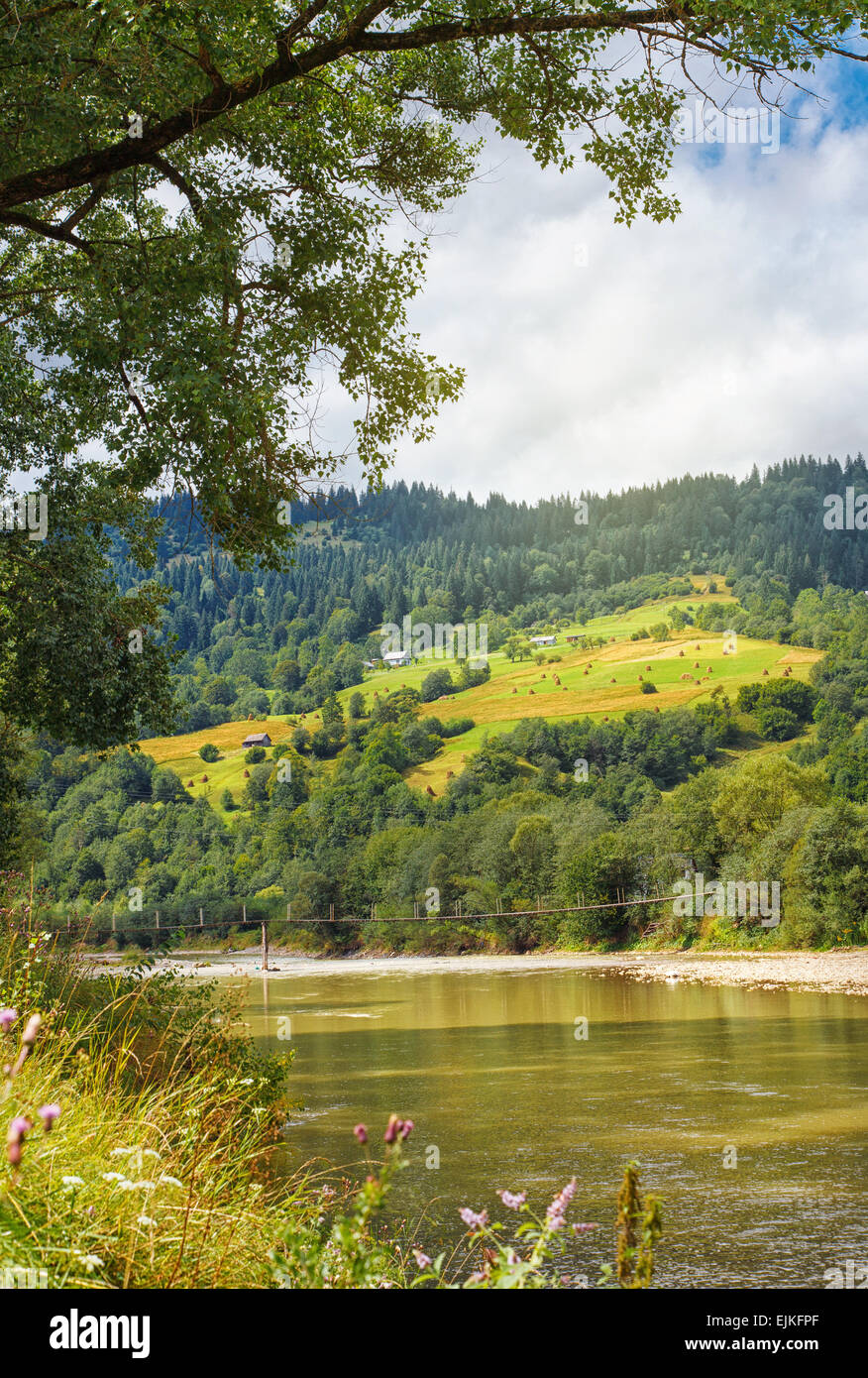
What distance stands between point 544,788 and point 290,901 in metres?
24.6

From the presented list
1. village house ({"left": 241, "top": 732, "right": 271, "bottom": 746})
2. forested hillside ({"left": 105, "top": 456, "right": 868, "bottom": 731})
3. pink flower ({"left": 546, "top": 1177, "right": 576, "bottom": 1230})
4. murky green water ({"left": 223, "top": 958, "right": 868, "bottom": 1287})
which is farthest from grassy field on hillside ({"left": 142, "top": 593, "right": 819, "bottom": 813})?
pink flower ({"left": 546, "top": 1177, "right": 576, "bottom": 1230})

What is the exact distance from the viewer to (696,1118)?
1752 cm

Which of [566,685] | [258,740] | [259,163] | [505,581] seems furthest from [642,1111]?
[505,581]

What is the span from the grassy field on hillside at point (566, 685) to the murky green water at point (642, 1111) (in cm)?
7618

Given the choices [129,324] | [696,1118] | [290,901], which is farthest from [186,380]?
[290,901]

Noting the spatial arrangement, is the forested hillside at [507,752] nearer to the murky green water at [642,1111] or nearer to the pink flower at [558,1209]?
the pink flower at [558,1209]

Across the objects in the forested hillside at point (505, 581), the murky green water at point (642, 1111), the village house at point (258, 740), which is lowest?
the murky green water at point (642, 1111)

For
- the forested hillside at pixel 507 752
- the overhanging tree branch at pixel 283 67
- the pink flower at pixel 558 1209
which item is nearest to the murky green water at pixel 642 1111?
the forested hillside at pixel 507 752

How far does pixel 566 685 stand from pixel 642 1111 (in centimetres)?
11470

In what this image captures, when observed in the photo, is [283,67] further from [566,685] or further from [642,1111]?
[566,685]

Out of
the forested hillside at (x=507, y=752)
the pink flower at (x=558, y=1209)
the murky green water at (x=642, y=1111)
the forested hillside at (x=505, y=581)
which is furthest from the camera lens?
the forested hillside at (x=505, y=581)

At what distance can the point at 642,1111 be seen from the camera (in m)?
18.2

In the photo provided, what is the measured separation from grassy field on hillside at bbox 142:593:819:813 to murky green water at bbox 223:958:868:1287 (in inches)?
2999

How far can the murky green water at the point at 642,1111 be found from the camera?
11.8 m
